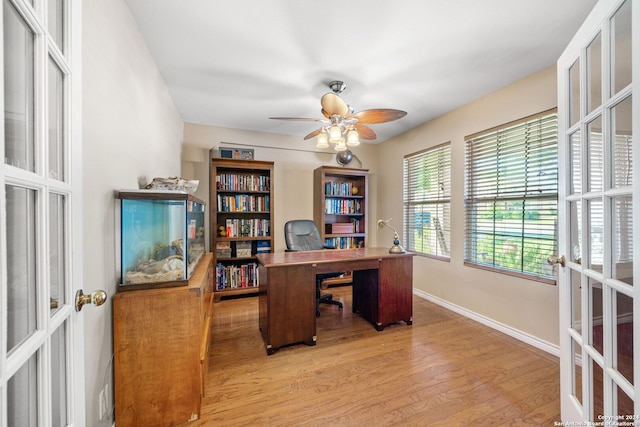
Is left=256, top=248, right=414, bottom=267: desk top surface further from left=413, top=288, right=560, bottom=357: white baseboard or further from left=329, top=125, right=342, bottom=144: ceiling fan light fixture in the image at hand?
left=329, top=125, right=342, bottom=144: ceiling fan light fixture

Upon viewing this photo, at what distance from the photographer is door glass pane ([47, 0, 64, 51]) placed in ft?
2.23

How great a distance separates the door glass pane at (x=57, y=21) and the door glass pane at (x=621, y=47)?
171 cm

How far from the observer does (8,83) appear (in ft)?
1.73

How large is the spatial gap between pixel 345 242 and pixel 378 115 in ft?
7.69

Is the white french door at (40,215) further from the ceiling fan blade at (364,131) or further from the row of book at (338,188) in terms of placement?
the row of book at (338,188)

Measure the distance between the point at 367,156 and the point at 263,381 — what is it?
3644 millimetres

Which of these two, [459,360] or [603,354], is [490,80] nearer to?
[603,354]

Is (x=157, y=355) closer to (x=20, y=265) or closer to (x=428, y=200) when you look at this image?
(x=20, y=265)

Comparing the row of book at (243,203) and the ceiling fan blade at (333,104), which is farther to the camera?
the row of book at (243,203)

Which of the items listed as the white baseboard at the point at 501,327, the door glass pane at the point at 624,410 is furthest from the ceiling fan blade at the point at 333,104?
the white baseboard at the point at 501,327

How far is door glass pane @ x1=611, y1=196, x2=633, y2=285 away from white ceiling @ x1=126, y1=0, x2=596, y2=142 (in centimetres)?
132

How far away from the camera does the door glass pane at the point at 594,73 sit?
994 mm

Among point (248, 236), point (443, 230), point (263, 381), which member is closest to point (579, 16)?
point (443, 230)

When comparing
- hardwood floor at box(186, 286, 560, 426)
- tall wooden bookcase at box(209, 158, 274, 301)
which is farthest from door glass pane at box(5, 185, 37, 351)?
tall wooden bookcase at box(209, 158, 274, 301)
